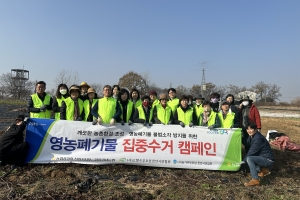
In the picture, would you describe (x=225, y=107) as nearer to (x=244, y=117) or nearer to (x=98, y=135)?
(x=244, y=117)

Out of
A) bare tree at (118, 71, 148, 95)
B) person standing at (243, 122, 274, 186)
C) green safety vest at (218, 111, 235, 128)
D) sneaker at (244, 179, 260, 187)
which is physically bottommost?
sneaker at (244, 179, 260, 187)

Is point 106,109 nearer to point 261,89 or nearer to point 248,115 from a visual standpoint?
point 248,115

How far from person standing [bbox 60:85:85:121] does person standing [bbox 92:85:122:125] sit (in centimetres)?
41

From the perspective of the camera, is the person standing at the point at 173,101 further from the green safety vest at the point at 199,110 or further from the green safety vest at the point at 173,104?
the green safety vest at the point at 199,110

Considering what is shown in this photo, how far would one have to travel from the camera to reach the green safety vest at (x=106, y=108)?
508cm

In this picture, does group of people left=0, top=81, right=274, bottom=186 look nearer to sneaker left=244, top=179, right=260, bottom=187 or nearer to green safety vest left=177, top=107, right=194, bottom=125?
green safety vest left=177, top=107, right=194, bottom=125

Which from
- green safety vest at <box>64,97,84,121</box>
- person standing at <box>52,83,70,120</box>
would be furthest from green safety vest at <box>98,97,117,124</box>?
person standing at <box>52,83,70,120</box>

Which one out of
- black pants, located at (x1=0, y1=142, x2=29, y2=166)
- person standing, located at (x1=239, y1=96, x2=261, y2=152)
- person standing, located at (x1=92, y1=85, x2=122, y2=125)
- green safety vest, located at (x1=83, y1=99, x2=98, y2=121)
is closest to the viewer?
black pants, located at (x1=0, y1=142, x2=29, y2=166)

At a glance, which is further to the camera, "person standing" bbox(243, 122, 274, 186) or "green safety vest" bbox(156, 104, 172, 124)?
"green safety vest" bbox(156, 104, 172, 124)

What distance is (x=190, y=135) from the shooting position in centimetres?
514

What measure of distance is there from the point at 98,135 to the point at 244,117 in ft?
12.2

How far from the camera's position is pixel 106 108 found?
509 centimetres

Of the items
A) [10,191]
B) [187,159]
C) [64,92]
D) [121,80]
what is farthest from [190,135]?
[121,80]

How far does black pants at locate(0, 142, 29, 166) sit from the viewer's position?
4637 millimetres
